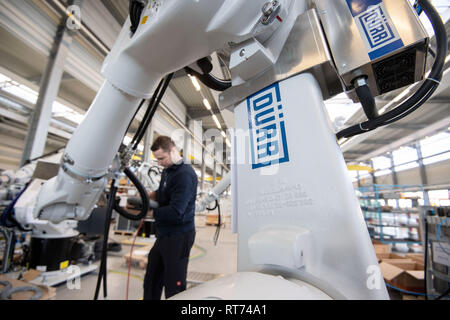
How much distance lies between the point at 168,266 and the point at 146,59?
137 centimetres

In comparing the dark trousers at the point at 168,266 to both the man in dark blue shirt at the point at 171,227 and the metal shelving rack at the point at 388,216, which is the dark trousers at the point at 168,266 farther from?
the metal shelving rack at the point at 388,216

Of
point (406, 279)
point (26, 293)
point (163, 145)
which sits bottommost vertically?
point (406, 279)

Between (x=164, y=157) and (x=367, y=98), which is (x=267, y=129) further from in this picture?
(x=164, y=157)

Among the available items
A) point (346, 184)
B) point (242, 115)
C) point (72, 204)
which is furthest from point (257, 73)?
point (72, 204)

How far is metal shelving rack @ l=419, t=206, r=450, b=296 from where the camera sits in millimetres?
1906

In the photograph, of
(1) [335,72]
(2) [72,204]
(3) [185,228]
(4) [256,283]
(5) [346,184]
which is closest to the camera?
(4) [256,283]

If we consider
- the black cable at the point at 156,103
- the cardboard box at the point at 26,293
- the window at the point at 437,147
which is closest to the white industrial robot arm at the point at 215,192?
the black cable at the point at 156,103

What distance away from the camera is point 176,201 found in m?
1.49

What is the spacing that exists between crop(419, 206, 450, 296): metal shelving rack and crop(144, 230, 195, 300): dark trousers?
2.37m

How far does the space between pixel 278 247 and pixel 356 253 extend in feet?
0.44

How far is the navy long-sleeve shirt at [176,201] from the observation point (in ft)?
4.76

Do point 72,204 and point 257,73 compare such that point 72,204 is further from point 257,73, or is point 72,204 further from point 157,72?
point 257,73

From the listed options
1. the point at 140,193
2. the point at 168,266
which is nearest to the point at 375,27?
the point at 140,193

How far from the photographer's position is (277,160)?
19.7 inches
